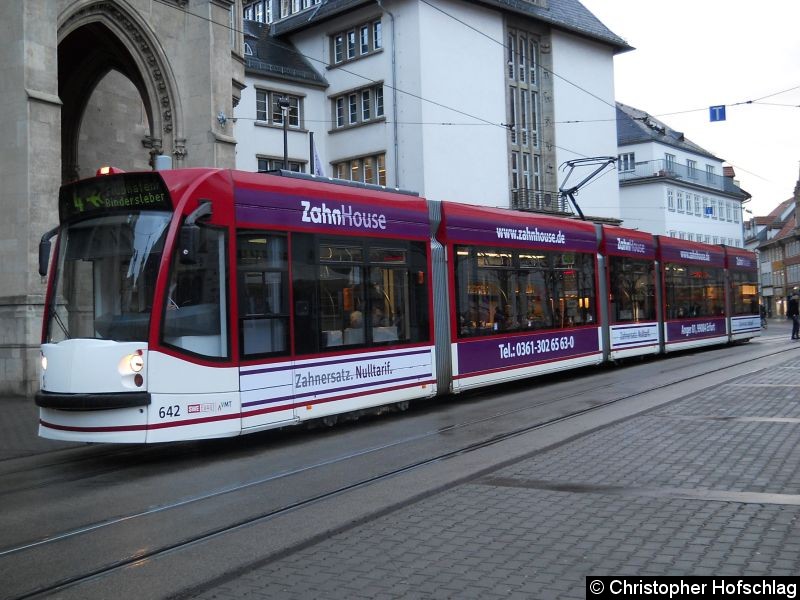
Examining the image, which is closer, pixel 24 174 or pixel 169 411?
pixel 169 411

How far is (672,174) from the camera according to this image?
199ft

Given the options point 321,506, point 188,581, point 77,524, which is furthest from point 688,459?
point 77,524

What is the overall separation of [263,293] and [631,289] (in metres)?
13.2

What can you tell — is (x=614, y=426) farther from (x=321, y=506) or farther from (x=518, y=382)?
(x=518, y=382)

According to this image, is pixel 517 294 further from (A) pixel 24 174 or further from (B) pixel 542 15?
(B) pixel 542 15

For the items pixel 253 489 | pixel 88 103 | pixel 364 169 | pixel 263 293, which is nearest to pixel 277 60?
pixel 364 169

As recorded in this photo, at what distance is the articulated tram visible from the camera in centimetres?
889

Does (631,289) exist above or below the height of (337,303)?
above

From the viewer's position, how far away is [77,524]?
6773 mm

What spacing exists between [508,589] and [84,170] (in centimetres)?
2270

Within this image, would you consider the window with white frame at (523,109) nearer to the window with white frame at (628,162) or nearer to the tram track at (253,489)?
A: the window with white frame at (628,162)

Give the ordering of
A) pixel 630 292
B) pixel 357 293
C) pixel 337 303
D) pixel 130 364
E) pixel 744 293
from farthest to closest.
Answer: pixel 744 293, pixel 630 292, pixel 357 293, pixel 337 303, pixel 130 364

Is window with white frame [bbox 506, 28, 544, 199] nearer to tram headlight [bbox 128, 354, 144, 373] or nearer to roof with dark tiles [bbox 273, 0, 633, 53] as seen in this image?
roof with dark tiles [bbox 273, 0, 633, 53]

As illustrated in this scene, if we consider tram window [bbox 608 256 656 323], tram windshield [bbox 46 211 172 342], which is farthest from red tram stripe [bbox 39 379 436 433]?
tram window [bbox 608 256 656 323]
